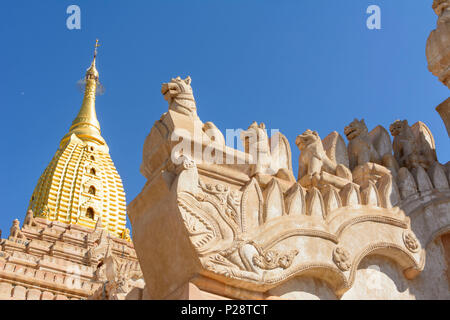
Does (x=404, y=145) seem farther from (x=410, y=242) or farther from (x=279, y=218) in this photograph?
(x=279, y=218)

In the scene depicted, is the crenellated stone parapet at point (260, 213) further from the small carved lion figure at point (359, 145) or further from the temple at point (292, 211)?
the small carved lion figure at point (359, 145)

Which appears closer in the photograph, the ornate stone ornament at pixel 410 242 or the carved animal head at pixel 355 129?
the ornate stone ornament at pixel 410 242

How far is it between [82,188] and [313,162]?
51.2 metres

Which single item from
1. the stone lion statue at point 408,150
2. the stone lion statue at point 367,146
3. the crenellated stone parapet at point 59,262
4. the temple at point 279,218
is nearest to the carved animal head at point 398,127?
the stone lion statue at point 408,150

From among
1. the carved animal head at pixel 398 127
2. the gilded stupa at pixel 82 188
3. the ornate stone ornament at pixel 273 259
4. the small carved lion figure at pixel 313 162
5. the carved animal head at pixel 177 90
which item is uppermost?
the gilded stupa at pixel 82 188

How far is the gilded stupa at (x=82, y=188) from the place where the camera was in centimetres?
5447

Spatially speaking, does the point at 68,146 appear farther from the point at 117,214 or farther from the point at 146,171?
the point at 146,171

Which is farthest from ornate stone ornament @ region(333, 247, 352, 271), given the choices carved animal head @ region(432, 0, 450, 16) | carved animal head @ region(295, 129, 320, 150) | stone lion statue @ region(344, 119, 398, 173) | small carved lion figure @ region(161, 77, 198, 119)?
carved animal head @ region(432, 0, 450, 16)

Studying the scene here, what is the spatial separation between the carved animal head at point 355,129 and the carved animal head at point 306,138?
1011 millimetres

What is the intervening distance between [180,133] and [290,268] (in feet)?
6.51

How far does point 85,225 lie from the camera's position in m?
53.4

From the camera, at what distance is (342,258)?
7039 mm

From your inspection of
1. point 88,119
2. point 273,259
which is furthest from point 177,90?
point 88,119

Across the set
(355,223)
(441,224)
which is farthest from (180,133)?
(441,224)
